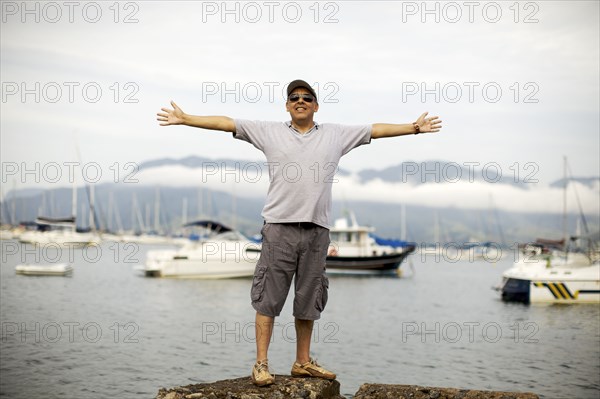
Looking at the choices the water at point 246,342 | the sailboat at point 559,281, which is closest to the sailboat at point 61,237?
Answer: the water at point 246,342

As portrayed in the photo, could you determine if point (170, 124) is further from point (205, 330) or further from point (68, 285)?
point (68, 285)

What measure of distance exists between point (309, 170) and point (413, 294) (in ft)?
146

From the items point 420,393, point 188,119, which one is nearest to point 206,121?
point 188,119

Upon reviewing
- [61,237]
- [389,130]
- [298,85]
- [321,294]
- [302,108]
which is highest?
[298,85]

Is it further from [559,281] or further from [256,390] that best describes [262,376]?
[559,281]

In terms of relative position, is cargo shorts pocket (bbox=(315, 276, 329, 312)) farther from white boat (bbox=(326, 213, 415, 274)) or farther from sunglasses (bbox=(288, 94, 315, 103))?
white boat (bbox=(326, 213, 415, 274))

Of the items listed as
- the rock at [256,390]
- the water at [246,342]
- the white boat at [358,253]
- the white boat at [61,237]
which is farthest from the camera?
the white boat at [61,237]

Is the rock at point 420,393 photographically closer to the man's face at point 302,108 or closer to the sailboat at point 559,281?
the man's face at point 302,108

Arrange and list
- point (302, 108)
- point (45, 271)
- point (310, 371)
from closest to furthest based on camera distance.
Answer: point (302, 108) → point (310, 371) → point (45, 271)

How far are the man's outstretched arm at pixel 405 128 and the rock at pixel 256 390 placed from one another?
1.92 m

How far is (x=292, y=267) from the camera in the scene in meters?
5.28

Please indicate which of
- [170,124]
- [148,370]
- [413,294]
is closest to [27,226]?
[413,294]

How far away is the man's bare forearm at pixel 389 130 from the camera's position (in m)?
5.42

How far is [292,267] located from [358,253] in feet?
175
